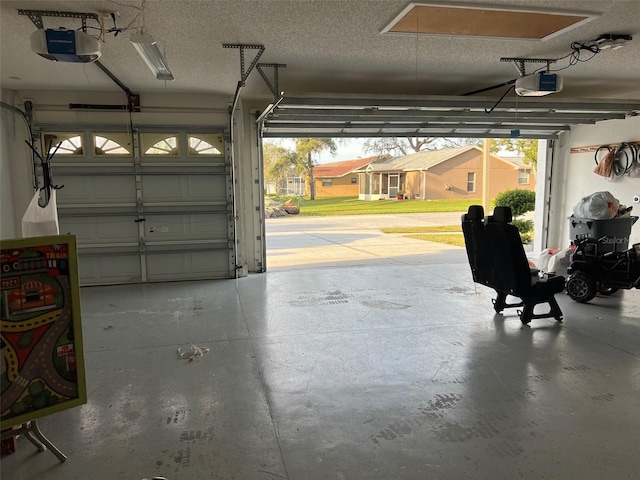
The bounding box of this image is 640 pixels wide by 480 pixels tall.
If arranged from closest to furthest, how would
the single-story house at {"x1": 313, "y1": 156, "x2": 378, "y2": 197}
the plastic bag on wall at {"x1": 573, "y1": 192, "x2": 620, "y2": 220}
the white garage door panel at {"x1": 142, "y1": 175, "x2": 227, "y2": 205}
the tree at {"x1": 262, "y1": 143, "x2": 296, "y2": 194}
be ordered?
the plastic bag on wall at {"x1": 573, "y1": 192, "x2": 620, "y2": 220} < the white garage door panel at {"x1": 142, "y1": 175, "x2": 227, "y2": 205} < the tree at {"x1": 262, "y1": 143, "x2": 296, "y2": 194} < the single-story house at {"x1": 313, "y1": 156, "x2": 378, "y2": 197}

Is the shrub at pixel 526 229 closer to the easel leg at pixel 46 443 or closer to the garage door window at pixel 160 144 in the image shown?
the garage door window at pixel 160 144

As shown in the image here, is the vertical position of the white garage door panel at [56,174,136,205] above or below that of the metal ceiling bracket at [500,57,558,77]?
below

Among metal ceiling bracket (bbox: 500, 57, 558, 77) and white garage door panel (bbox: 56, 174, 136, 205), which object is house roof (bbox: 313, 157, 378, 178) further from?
metal ceiling bracket (bbox: 500, 57, 558, 77)

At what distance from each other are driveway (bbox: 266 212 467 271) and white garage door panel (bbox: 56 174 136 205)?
2.89 m

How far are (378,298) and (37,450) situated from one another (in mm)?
4135

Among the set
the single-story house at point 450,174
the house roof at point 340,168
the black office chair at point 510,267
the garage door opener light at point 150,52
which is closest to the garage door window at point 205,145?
the garage door opener light at point 150,52

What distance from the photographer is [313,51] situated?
4.84 m

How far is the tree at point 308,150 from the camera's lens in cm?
2691

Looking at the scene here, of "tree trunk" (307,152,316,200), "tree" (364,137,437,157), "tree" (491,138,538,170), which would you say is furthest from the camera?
"tree" (364,137,437,157)

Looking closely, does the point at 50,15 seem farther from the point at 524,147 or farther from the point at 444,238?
the point at 524,147

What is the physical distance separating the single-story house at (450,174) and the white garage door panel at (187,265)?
20.8 metres

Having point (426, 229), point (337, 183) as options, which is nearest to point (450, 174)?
point (337, 183)

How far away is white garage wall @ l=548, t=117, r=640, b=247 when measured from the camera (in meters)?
7.38

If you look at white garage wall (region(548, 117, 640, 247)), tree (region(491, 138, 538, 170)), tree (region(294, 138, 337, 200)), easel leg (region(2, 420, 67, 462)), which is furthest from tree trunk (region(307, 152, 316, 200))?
easel leg (region(2, 420, 67, 462))
